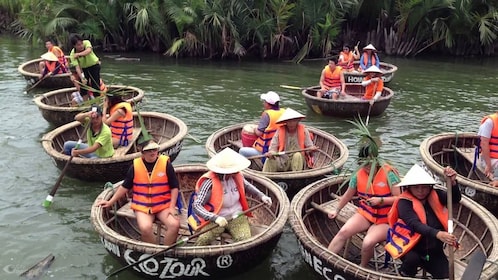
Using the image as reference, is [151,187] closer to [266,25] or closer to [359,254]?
[359,254]

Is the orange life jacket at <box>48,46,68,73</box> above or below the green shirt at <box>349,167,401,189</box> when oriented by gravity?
above

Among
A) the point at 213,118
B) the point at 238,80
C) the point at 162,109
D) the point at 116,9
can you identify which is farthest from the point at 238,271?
the point at 116,9

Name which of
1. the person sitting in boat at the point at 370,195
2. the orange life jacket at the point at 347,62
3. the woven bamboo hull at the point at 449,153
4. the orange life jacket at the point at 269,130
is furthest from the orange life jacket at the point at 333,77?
the person sitting in boat at the point at 370,195

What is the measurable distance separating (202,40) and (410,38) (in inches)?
364

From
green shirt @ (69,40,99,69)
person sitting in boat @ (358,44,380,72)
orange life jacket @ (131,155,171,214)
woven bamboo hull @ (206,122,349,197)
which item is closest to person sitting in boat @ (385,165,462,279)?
woven bamboo hull @ (206,122,349,197)

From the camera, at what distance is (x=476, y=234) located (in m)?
5.70

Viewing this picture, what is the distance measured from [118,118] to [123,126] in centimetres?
17

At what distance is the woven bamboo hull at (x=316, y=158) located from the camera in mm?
6930

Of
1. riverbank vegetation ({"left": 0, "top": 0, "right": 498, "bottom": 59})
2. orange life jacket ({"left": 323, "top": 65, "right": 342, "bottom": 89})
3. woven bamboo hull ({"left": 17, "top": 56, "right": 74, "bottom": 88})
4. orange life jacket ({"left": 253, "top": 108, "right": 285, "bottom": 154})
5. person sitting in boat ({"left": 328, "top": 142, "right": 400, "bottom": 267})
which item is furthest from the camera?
riverbank vegetation ({"left": 0, "top": 0, "right": 498, "bottom": 59})

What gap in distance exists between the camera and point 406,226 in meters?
4.95

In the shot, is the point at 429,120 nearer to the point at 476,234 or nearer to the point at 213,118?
the point at 213,118

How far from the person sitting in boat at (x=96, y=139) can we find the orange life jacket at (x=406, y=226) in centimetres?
459

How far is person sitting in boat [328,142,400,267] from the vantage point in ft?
17.8

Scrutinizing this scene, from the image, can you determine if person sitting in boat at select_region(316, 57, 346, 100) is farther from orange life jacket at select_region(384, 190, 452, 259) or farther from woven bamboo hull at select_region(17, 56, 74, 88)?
orange life jacket at select_region(384, 190, 452, 259)
